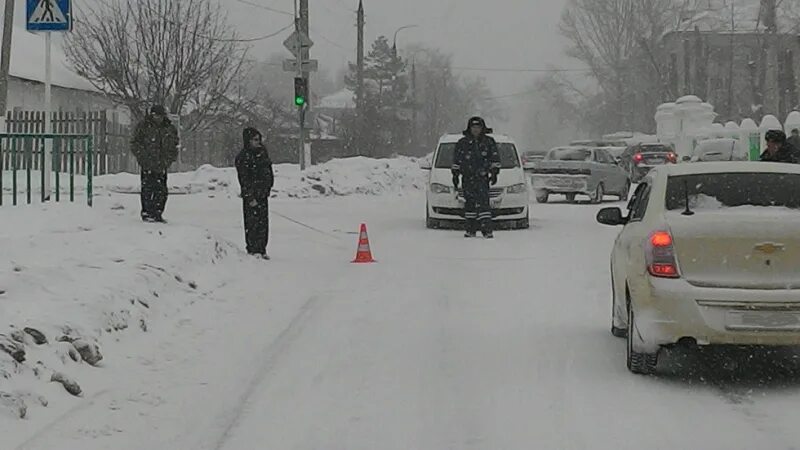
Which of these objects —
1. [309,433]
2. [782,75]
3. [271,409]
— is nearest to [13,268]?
[271,409]

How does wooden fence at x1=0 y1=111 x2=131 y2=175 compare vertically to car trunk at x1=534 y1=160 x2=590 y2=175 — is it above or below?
above

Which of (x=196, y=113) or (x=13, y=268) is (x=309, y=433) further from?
(x=196, y=113)

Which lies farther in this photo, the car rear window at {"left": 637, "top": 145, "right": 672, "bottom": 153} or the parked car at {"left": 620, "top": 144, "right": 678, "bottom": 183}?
the car rear window at {"left": 637, "top": 145, "right": 672, "bottom": 153}

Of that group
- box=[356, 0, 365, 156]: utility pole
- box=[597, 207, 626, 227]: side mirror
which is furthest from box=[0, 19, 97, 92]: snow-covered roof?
box=[597, 207, 626, 227]: side mirror

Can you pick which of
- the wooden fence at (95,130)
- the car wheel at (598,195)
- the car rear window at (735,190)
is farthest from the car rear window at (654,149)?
the car rear window at (735,190)

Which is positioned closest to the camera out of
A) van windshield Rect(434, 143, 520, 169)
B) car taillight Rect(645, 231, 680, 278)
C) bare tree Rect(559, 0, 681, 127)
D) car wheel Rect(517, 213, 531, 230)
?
car taillight Rect(645, 231, 680, 278)

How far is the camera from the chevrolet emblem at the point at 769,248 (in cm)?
824

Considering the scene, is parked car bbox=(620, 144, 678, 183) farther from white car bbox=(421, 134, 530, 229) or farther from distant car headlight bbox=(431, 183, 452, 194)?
distant car headlight bbox=(431, 183, 452, 194)

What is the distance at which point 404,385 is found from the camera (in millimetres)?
→ 8602

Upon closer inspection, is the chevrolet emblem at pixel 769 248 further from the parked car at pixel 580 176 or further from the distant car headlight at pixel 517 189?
the parked car at pixel 580 176

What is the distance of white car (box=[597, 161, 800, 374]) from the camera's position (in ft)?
26.9

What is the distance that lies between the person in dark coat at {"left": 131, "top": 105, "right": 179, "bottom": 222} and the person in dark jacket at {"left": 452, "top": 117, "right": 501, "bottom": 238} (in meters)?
4.70

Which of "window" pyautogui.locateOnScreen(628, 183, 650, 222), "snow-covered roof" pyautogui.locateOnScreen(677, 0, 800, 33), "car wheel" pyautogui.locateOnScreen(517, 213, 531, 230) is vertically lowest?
"car wheel" pyautogui.locateOnScreen(517, 213, 531, 230)

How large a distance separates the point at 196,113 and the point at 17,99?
8360 millimetres
